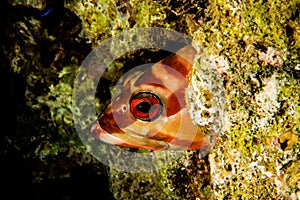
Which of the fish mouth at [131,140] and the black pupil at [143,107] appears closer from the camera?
the black pupil at [143,107]

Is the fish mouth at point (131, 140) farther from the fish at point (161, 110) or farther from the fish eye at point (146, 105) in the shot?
the fish eye at point (146, 105)

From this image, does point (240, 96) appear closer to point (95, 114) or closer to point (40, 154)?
point (95, 114)

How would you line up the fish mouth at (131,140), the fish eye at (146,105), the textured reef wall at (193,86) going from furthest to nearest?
1. the fish mouth at (131,140)
2. the fish eye at (146,105)
3. the textured reef wall at (193,86)

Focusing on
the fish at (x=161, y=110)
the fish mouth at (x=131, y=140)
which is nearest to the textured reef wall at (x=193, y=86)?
the fish at (x=161, y=110)

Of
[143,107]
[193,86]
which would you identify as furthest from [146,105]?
[193,86]

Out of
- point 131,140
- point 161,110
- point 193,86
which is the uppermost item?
point 193,86

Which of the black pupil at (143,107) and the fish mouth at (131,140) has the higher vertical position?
the black pupil at (143,107)

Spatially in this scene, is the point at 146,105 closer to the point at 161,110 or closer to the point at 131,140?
the point at 161,110
